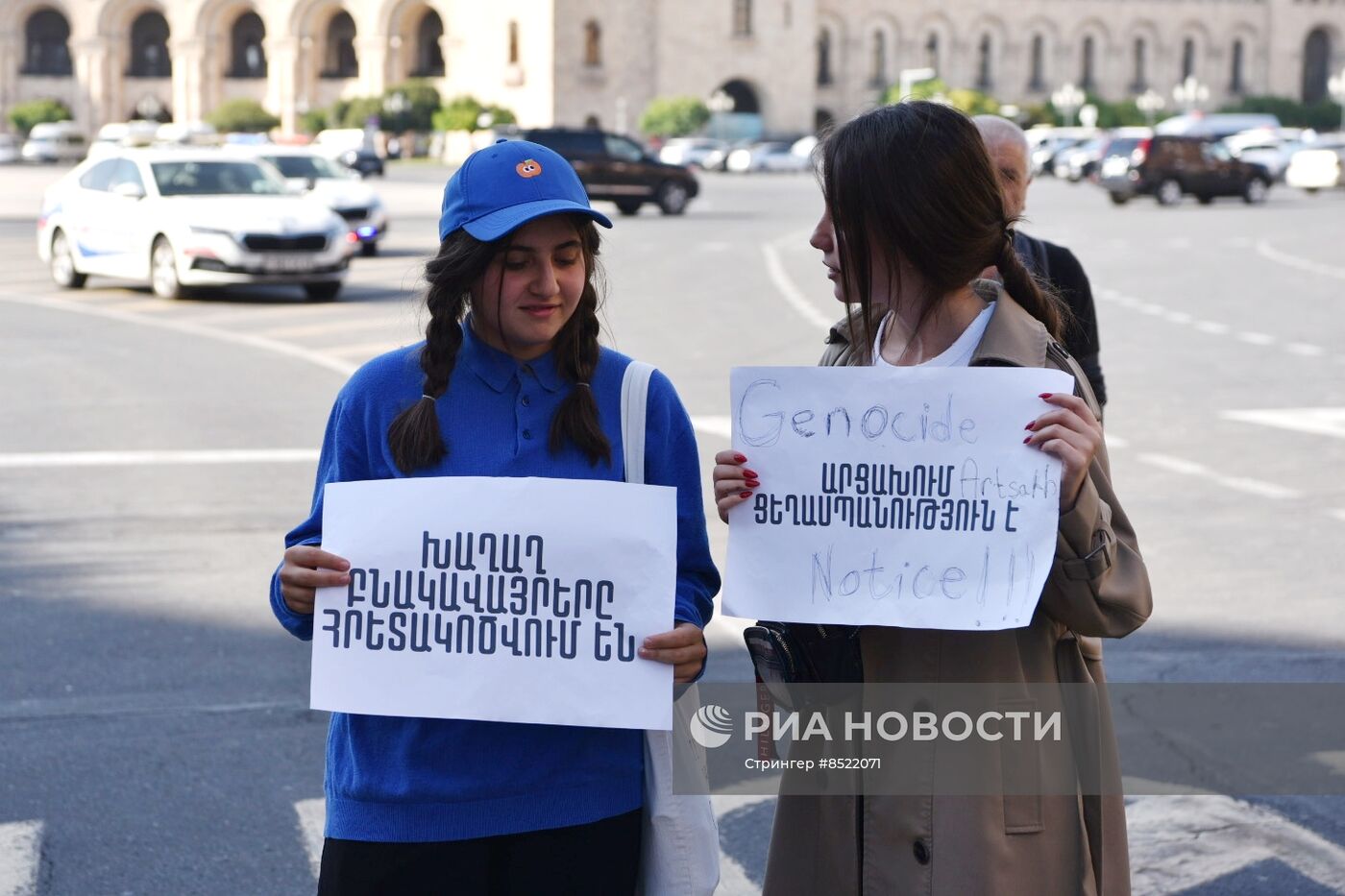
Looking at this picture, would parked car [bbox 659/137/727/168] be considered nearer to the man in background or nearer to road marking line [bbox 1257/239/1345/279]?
road marking line [bbox 1257/239/1345/279]

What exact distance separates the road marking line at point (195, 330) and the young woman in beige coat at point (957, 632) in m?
10.6

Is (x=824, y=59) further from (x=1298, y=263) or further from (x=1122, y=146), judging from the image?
(x=1298, y=263)

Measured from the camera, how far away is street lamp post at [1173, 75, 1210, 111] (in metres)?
101

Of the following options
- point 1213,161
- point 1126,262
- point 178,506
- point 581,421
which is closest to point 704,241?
point 1126,262

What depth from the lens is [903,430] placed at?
262 centimetres

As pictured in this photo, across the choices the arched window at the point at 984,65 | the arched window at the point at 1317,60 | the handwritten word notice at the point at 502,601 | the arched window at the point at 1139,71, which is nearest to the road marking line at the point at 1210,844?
the handwritten word notice at the point at 502,601

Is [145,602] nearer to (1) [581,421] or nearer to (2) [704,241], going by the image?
(1) [581,421]

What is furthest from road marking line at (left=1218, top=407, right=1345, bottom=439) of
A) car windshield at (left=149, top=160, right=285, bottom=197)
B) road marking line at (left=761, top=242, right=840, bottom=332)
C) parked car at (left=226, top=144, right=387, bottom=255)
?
parked car at (left=226, top=144, right=387, bottom=255)

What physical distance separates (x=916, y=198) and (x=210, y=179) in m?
18.0

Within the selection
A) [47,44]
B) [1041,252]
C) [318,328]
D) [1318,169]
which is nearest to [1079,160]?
[1318,169]

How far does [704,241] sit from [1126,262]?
704 centimetres

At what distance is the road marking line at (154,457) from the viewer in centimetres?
961

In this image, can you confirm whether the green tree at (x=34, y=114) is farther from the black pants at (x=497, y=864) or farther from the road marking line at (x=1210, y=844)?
the black pants at (x=497, y=864)

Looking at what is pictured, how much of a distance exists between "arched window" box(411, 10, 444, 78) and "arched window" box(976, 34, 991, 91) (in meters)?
30.9
